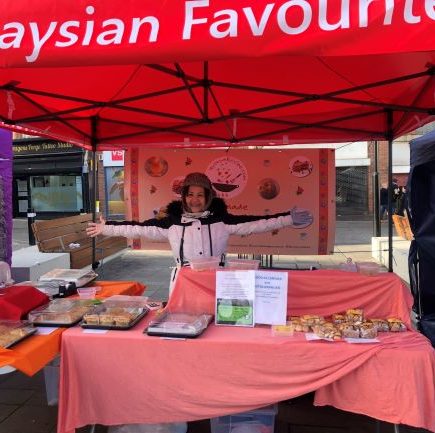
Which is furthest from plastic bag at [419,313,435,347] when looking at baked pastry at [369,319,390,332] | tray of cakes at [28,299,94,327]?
tray of cakes at [28,299,94,327]

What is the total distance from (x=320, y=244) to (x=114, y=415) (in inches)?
143

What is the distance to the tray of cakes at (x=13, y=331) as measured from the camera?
244 cm

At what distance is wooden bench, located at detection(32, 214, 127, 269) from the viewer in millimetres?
7340

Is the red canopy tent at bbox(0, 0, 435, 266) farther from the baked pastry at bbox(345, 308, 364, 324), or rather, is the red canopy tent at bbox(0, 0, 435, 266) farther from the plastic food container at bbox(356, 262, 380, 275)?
the baked pastry at bbox(345, 308, 364, 324)

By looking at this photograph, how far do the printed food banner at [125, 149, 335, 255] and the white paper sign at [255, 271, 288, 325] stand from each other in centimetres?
275

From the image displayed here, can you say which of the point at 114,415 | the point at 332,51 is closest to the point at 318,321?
the point at 114,415

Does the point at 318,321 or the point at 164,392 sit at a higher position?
the point at 318,321

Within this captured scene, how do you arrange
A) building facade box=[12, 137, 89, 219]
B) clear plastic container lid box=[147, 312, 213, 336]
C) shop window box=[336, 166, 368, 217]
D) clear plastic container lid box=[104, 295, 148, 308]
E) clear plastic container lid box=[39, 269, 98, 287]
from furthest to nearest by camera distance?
building facade box=[12, 137, 89, 219] → shop window box=[336, 166, 368, 217] → clear plastic container lid box=[39, 269, 98, 287] → clear plastic container lid box=[104, 295, 148, 308] → clear plastic container lid box=[147, 312, 213, 336]

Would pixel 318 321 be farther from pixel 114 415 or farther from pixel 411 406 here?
pixel 114 415

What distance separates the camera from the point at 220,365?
2453 mm

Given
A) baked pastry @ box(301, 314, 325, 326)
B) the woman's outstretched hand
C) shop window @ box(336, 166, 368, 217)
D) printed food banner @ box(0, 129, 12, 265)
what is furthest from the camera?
shop window @ box(336, 166, 368, 217)

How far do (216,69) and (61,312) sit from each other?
232cm

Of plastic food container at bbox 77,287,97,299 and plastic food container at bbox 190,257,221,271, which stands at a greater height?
plastic food container at bbox 190,257,221,271

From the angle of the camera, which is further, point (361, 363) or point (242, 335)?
point (242, 335)
